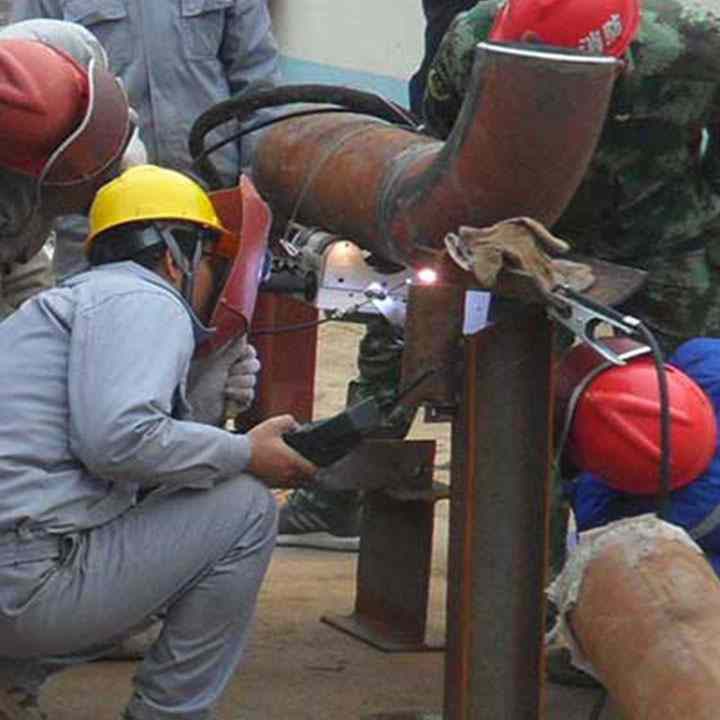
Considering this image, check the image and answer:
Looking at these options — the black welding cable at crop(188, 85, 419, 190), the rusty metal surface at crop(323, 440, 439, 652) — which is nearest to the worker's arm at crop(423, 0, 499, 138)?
the black welding cable at crop(188, 85, 419, 190)

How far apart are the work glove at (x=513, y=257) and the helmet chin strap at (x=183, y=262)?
59 cm

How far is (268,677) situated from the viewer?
567 centimetres

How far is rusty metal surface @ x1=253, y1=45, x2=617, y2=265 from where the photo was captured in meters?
4.43

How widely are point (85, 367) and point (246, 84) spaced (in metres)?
2.79

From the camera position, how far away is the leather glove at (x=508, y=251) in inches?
170

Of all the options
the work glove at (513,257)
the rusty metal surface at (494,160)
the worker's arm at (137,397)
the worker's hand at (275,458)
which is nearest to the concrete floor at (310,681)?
the worker's hand at (275,458)

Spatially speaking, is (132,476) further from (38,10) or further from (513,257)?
(38,10)

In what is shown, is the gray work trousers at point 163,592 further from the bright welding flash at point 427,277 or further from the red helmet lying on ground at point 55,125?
the red helmet lying on ground at point 55,125

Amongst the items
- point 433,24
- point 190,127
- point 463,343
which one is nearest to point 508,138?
point 463,343

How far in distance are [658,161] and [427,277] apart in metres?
1.30

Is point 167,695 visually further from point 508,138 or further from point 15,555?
point 508,138

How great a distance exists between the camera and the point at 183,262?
15.5ft

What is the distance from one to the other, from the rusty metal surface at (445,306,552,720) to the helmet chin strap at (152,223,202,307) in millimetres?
629

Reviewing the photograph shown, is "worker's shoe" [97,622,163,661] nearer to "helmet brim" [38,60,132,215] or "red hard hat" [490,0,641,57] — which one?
"helmet brim" [38,60,132,215]
